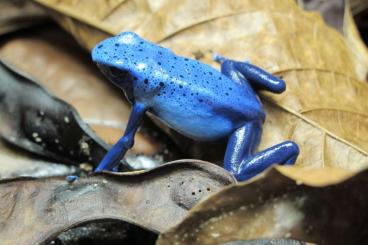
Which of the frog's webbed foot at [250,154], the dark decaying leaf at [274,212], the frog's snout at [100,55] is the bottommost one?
the frog's webbed foot at [250,154]

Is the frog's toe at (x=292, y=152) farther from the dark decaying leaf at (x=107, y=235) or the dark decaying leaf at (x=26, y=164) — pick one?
the dark decaying leaf at (x=26, y=164)

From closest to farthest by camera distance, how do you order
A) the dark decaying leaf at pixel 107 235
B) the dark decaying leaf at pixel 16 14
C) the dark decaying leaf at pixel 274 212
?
1. the dark decaying leaf at pixel 274 212
2. the dark decaying leaf at pixel 107 235
3. the dark decaying leaf at pixel 16 14

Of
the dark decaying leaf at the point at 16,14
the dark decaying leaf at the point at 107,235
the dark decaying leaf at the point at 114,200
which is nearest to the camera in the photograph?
the dark decaying leaf at the point at 114,200

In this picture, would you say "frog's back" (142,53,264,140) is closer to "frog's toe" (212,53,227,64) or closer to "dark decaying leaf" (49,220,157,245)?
"frog's toe" (212,53,227,64)

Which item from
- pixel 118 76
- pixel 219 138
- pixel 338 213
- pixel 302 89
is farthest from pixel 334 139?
pixel 118 76

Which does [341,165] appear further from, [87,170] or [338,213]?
[87,170]

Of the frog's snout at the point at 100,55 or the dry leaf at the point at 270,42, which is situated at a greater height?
the frog's snout at the point at 100,55

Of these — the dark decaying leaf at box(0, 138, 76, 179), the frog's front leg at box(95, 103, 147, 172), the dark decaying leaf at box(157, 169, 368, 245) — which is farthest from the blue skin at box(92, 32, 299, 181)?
the dark decaying leaf at box(157, 169, 368, 245)

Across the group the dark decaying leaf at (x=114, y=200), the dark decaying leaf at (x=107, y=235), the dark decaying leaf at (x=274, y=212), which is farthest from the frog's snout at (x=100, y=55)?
the dark decaying leaf at (x=274, y=212)
